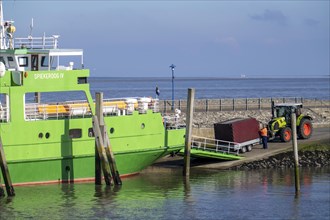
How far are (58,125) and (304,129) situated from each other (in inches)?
577

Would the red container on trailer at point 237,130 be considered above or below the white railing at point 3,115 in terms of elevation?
below

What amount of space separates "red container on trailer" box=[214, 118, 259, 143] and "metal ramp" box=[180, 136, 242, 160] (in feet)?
1.01

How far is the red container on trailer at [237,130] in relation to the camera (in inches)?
1583

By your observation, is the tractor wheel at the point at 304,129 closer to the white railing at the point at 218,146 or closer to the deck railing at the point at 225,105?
the white railing at the point at 218,146

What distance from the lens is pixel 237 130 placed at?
4028 cm

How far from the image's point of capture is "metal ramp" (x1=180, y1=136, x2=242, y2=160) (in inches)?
1522

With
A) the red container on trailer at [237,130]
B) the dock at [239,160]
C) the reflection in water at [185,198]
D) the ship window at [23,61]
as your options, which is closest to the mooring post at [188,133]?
the reflection in water at [185,198]

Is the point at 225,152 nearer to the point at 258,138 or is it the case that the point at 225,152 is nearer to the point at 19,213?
the point at 258,138

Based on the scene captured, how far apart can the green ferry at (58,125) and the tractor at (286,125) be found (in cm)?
701

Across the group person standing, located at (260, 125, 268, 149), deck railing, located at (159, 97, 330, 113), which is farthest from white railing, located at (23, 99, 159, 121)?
deck railing, located at (159, 97, 330, 113)

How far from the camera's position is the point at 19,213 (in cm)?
2944

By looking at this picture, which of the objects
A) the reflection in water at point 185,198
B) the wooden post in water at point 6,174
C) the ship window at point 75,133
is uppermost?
the ship window at point 75,133

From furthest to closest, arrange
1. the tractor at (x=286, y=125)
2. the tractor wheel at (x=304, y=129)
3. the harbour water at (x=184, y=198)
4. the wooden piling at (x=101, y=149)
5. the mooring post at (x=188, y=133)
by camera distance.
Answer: the tractor wheel at (x=304, y=129) < the tractor at (x=286, y=125) < the mooring post at (x=188, y=133) < the wooden piling at (x=101, y=149) < the harbour water at (x=184, y=198)

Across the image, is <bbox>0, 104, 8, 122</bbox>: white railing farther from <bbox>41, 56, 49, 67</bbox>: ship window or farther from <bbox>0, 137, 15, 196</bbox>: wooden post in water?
<bbox>41, 56, 49, 67</bbox>: ship window
